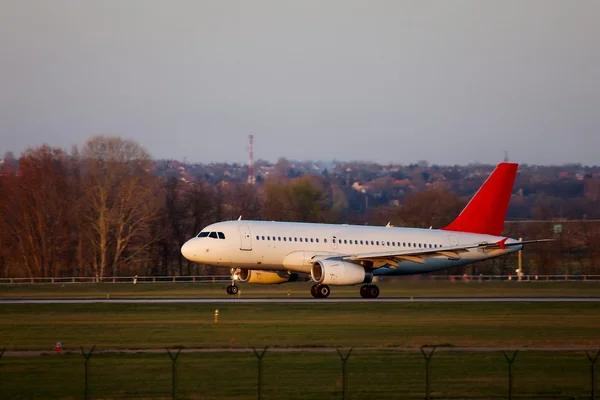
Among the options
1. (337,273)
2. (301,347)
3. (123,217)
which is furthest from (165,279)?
(301,347)

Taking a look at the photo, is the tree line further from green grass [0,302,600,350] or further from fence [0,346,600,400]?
fence [0,346,600,400]

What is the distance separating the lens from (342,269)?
5384 cm

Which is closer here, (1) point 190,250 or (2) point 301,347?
(2) point 301,347

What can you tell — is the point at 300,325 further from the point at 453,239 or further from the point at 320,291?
the point at 453,239

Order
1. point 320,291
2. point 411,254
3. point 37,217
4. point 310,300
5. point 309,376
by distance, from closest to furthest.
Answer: point 309,376, point 310,300, point 320,291, point 411,254, point 37,217

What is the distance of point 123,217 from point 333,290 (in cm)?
3357

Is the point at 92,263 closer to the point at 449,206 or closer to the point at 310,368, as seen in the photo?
the point at 449,206

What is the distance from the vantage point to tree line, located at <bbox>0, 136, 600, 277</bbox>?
3620 inches

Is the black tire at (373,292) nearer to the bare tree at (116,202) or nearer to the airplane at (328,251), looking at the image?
the airplane at (328,251)

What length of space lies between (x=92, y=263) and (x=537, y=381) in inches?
2856

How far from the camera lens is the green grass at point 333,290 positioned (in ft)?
196

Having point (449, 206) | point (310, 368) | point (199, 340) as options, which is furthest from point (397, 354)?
point (449, 206)

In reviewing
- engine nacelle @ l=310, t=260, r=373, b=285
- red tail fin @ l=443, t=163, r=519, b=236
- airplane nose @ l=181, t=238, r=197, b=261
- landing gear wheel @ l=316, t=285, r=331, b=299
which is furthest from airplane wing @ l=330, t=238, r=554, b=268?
airplane nose @ l=181, t=238, r=197, b=261

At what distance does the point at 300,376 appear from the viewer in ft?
88.3
